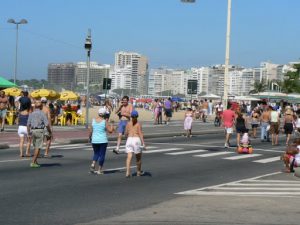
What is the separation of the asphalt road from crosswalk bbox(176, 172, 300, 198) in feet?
0.14

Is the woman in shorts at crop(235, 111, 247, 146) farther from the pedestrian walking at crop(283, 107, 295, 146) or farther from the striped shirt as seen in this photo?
the striped shirt

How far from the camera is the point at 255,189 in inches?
518

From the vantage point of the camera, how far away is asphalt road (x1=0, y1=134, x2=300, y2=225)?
32.4ft

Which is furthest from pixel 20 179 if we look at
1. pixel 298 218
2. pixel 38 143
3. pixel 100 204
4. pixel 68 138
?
pixel 68 138

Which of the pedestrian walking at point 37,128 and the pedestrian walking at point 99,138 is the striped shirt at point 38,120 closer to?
the pedestrian walking at point 37,128

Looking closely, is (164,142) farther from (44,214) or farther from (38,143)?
(44,214)

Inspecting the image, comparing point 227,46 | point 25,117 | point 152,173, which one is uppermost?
point 227,46

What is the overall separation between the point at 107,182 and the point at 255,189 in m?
3.20

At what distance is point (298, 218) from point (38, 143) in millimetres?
8278

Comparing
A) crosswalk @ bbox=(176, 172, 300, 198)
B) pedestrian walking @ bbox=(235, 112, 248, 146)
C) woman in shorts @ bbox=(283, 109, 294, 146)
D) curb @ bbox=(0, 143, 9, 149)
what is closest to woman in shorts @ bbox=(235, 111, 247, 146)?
pedestrian walking @ bbox=(235, 112, 248, 146)

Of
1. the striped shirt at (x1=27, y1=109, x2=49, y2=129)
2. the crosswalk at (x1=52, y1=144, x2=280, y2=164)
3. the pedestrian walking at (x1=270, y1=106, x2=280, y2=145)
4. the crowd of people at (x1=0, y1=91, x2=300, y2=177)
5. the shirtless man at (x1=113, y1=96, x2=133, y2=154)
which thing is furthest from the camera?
the pedestrian walking at (x1=270, y1=106, x2=280, y2=145)

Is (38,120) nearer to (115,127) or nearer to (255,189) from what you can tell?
(115,127)

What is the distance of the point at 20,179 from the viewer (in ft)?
44.6

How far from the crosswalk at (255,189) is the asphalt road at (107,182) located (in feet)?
0.14
